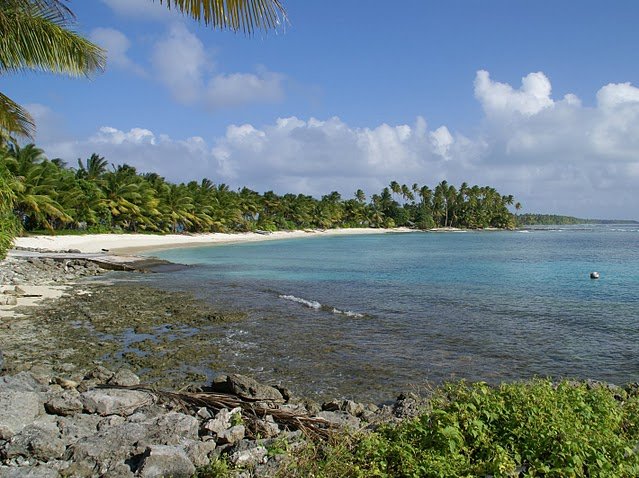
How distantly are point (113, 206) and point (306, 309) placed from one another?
48.6 meters

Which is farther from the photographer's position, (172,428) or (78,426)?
(172,428)

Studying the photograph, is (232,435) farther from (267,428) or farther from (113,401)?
(113,401)

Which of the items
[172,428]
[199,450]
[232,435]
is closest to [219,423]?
[232,435]

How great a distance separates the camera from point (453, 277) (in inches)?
1189

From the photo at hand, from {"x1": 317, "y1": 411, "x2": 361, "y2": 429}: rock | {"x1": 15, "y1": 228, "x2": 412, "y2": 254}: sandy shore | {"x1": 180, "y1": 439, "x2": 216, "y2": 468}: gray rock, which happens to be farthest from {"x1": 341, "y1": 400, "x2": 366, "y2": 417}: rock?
{"x1": 15, "y1": 228, "x2": 412, "y2": 254}: sandy shore

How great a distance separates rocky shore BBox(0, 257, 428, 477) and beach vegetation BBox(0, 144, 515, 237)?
10111mm

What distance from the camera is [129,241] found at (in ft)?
185

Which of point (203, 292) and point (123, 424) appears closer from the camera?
point (123, 424)

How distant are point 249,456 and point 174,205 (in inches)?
2720

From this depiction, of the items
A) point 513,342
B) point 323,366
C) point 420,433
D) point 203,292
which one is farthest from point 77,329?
point 513,342

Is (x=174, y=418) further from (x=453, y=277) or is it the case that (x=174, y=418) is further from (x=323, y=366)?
(x=453, y=277)

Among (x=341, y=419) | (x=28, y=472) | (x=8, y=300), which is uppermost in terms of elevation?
(x=28, y=472)

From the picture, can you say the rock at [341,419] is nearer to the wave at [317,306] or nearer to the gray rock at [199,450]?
the gray rock at [199,450]

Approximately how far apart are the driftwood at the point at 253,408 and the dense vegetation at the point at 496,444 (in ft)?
1.85
